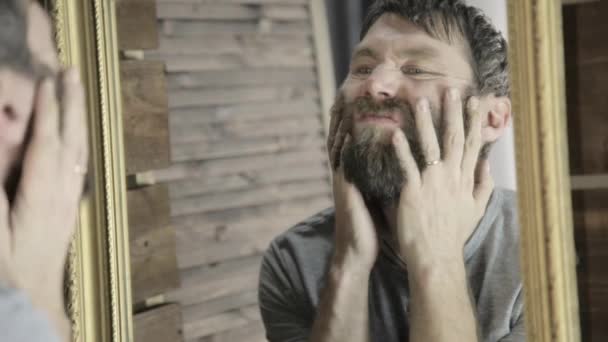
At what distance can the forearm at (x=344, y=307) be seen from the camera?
86cm

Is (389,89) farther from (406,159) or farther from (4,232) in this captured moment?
(4,232)

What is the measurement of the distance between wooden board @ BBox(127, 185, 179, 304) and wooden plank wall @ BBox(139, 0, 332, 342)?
1cm

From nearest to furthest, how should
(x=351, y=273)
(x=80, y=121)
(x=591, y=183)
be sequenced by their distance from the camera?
(x=591, y=183) < (x=351, y=273) < (x=80, y=121)

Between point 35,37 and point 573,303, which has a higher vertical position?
point 35,37

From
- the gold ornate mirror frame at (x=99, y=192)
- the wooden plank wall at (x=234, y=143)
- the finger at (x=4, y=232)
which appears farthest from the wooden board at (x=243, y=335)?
the finger at (x=4, y=232)

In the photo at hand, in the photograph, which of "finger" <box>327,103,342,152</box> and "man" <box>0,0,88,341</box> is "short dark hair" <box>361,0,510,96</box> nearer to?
"finger" <box>327,103,342,152</box>

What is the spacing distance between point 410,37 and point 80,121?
39 centimetres

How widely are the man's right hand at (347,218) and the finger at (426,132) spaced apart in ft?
0.26

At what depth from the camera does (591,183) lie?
2.44ft

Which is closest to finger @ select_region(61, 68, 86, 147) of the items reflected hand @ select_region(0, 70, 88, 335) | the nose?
reflected hand @ select_region(0, 70, 88, 335)

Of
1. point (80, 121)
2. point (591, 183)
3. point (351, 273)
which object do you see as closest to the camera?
point (591, 183)

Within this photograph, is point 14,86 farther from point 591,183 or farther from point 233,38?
point 591,183

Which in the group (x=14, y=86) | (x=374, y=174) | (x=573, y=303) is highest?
(x=14, y=86)

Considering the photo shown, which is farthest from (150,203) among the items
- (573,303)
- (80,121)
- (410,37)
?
(573,303)
